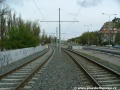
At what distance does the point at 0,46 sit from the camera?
52312mm

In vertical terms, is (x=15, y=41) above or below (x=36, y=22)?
below

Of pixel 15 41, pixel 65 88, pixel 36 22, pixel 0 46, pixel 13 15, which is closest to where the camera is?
pixel 65 88

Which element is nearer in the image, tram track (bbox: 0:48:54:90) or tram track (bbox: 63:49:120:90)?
tram track (bbox: 0:48:54:90)

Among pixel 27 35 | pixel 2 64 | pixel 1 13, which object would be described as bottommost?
pixel 2 64

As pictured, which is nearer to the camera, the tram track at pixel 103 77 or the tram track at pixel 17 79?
the tram track at pixel 17 79

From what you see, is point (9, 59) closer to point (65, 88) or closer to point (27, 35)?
point (65, 88)

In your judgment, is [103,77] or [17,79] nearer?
[17,79]

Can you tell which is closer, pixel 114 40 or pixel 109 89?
pixel 109 89

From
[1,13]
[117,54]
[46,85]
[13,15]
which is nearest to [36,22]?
[13,15]

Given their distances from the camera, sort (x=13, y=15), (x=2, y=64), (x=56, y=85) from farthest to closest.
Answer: (x=13, y=15), (x=2, y=64), (x=56, y=85)

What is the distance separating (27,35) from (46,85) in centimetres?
3534

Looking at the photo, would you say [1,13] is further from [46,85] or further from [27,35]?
[46,85]

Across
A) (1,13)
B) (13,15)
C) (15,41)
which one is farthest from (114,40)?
(15,41)

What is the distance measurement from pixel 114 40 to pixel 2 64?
123 m
